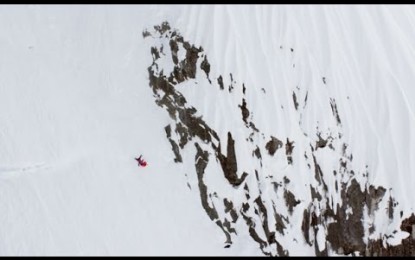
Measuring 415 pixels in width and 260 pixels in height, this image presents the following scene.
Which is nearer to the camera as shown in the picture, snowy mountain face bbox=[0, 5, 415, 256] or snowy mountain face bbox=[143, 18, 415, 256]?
snowy mountain face bbox=[0, 5, 415, 256]

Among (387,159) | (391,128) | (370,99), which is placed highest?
(370,99)

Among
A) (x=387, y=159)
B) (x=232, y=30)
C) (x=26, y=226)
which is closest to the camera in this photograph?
(x=26, y=226)

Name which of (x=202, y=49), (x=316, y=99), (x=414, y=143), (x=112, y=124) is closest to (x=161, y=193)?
(x=112, y=124)

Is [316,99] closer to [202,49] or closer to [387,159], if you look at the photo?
[387,159]

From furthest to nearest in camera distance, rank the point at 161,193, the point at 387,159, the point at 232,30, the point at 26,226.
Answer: the point at 232,30, the point at 387,159, the point at 161,193, the point at 26,226

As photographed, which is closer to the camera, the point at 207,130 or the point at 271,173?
the point at 271,173

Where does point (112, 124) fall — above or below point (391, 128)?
above

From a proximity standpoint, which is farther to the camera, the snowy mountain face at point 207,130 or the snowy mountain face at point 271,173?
the snowy mountain face at point 271,173

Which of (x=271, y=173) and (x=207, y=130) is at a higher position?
(x=207, y=130)
